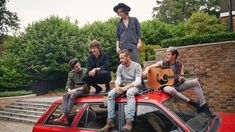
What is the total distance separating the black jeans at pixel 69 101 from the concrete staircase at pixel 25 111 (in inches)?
303

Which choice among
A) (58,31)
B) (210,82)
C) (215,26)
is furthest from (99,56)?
(58,31)

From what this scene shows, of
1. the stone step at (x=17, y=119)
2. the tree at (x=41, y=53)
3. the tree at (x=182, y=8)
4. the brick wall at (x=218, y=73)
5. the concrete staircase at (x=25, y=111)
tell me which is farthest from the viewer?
the tree at (x=182, y=8)

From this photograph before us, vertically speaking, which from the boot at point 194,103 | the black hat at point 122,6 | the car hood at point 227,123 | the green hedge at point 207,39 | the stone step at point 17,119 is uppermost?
the black hat at point 122,6

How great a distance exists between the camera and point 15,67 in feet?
60.8

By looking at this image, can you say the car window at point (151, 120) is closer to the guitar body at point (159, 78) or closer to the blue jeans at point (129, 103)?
the blue jeans at point (129, 103)

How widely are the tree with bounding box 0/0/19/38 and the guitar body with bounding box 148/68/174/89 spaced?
18.9 metres

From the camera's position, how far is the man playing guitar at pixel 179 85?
14.6 ft

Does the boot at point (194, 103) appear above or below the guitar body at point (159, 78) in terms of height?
below

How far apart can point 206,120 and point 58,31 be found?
1662 centimetres

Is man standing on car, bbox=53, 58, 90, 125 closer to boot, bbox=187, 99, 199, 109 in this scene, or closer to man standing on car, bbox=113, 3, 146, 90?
man standing on car, bbox=113, 3, 146, 90

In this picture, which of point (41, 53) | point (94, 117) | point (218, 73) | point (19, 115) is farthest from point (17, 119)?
point (94, 117)

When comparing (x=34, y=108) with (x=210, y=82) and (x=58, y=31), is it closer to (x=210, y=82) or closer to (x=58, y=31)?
(x=58, y=31)

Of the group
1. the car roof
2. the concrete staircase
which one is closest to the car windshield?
the car roof

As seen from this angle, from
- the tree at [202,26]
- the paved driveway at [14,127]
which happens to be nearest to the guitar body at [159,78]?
the paved driveway at [14,127]
